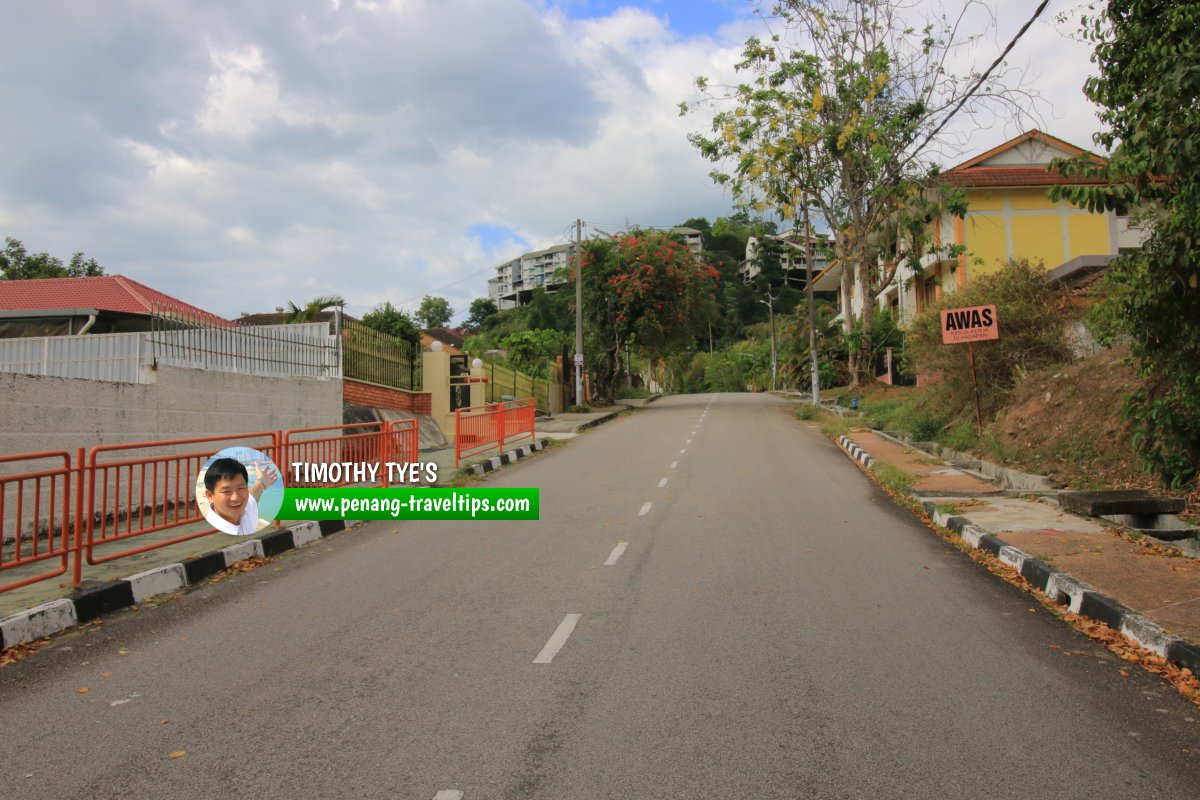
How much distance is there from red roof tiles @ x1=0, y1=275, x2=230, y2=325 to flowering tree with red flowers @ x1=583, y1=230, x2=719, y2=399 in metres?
18.8

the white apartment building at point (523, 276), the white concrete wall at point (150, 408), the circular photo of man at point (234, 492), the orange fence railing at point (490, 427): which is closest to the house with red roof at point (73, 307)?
the white concrete wall at point (150, 408)

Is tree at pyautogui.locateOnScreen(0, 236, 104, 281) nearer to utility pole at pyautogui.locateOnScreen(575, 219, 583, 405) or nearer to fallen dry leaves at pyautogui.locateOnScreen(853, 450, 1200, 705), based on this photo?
utility pole at pyautogui.locateOnScreen(575, 219, 583, 405)

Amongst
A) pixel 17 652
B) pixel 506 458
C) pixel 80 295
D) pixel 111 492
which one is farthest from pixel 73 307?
pixel 17 652

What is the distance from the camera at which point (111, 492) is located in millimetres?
10391

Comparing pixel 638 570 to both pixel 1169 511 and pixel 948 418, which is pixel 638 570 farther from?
pixel 948 418

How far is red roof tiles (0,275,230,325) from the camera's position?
22984mm

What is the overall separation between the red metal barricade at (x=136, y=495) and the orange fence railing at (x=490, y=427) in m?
5.30

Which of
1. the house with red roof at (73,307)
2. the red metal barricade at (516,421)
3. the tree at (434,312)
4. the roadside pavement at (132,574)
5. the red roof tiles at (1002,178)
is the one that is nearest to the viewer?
the roadside pavement at (132,574)

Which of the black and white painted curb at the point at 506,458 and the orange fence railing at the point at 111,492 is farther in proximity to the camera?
the black and white painted curb at the point at 506,458

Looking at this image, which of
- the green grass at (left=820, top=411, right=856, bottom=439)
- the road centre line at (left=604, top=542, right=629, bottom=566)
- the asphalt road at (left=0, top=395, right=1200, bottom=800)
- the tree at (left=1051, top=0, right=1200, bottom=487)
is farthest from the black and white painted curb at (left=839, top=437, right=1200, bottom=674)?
the green grass at (left=820, top=411, right=856, bottom=439)

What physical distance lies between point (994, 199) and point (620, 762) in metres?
31.4

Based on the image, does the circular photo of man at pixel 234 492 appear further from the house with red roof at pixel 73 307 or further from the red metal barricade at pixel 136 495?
the house with red roof at pixel 73 307

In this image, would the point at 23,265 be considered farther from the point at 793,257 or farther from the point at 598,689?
the point at 793,257

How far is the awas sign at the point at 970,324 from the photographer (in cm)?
1504
